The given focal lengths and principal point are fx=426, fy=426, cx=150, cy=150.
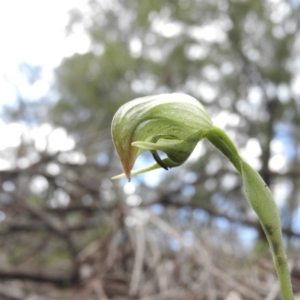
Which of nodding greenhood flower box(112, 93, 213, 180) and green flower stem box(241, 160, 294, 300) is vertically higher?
nodding greenhood flower box(112, 93, 213, 180)

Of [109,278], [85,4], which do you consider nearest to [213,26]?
[85,4]

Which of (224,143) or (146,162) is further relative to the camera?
(146,162)

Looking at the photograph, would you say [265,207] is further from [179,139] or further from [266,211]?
[179,139]

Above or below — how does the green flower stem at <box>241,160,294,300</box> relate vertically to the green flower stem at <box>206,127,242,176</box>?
below

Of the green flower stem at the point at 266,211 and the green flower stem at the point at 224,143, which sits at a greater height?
the green flower stem at the point at 224,143

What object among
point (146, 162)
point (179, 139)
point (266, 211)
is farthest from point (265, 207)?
point (146, 162)

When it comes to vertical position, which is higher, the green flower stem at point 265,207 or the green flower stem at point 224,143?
the green flower stem at point 224,143
